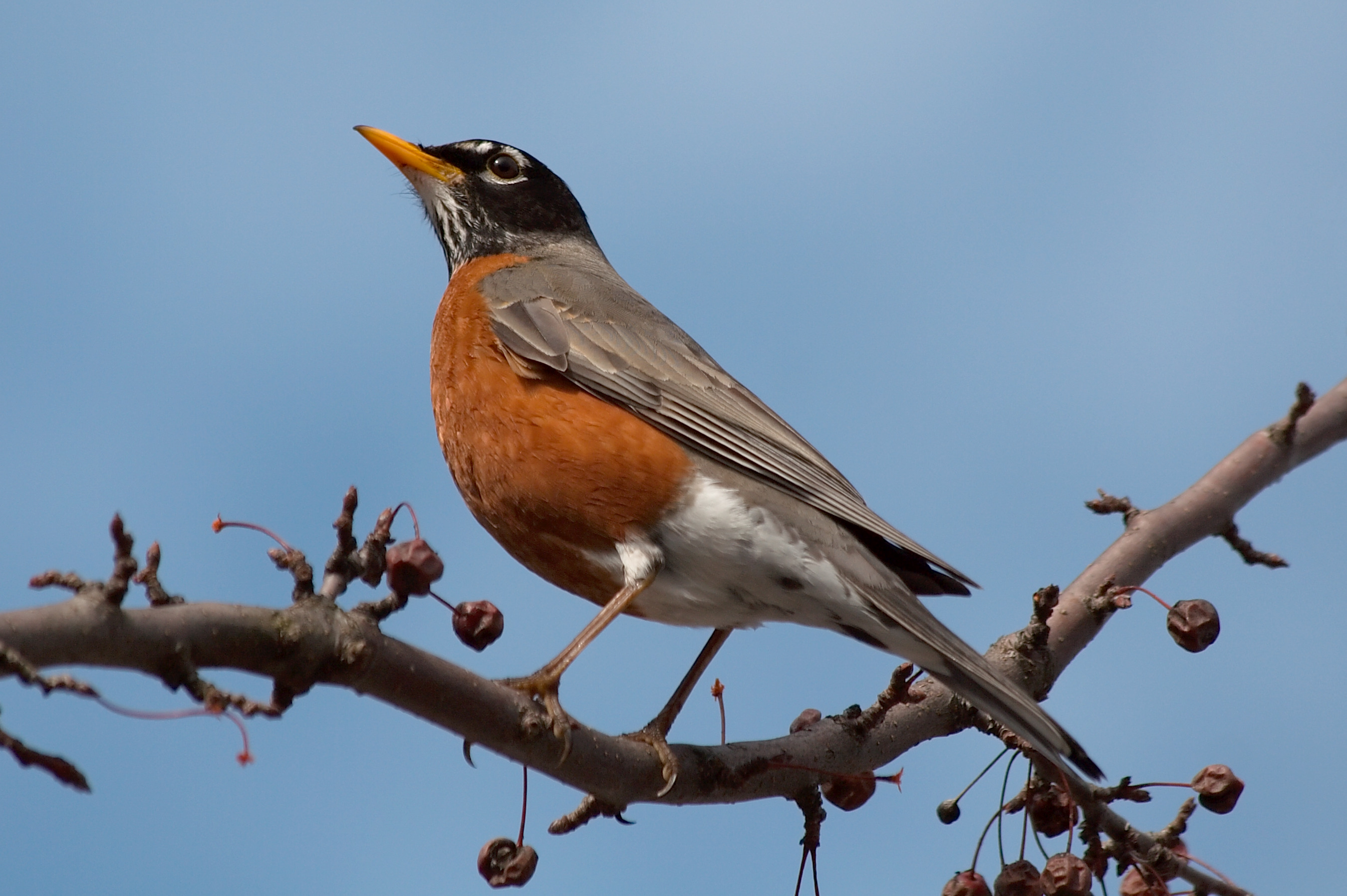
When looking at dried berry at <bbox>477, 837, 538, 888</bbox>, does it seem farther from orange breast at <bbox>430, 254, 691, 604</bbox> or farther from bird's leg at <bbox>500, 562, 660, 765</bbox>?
orange breast at <bbox>430, 254, 691, 604</bbox>

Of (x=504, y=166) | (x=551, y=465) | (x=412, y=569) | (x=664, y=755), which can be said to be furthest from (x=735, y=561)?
(x=504, y=166)

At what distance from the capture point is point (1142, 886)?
2.97m

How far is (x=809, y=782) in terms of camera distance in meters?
3.27

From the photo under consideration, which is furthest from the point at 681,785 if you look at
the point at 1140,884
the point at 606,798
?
the point at 1140,884

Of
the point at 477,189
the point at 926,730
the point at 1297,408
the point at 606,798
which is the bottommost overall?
the point at 606,798

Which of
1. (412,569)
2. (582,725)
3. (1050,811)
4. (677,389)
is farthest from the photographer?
(677,389)

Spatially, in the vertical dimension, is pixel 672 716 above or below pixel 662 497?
below

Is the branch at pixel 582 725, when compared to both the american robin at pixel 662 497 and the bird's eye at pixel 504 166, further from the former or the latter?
the bird's eye at pixel 504 166

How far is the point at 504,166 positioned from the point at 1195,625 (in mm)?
3552

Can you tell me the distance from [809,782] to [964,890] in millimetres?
471

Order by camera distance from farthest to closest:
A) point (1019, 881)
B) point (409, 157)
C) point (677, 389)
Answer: point (409, 157) → point (677, 389) → point (1019, 881)

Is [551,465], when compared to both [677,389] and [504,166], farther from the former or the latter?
[504,166]

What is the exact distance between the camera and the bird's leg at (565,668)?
2.60m

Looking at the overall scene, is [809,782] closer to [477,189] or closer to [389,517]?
[389,517]
